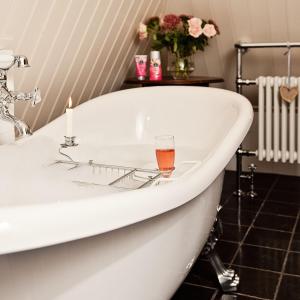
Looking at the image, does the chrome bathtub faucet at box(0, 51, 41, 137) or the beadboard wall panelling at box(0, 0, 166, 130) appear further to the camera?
the beadboard wall panelling at box(0, 0, 166, 130)

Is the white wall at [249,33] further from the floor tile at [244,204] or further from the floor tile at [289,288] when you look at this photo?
the floor tile at [289,288]

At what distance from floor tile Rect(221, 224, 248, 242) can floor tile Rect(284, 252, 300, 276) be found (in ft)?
0.91

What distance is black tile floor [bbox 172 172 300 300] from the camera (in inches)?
71.6

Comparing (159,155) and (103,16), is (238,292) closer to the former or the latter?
(159,155)

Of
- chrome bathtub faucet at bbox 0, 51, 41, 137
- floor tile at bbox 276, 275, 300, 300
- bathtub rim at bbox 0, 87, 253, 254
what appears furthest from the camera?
floor tile at bbox 276, 275, 300, 300

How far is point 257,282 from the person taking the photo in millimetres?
1878

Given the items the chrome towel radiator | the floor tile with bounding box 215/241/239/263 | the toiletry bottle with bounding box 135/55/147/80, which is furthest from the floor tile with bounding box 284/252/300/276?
the toiletry bottle with bounding box 135/55/147/80

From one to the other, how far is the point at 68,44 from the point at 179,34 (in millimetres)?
845

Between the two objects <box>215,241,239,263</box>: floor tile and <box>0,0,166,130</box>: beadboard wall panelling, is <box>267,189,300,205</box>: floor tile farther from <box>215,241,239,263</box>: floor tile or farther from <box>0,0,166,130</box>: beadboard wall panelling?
<box>0,0,166,130</box>: beadboard wall panelling

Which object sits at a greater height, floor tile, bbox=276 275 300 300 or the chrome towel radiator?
the chrome towel radiator

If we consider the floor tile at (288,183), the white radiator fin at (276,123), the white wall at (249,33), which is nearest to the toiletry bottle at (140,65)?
the white wall at (249,33)

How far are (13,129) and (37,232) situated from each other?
111 cm

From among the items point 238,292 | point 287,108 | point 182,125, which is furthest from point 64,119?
point 287,108

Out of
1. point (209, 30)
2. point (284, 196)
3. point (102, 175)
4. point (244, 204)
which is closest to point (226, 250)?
point (244, 204)
